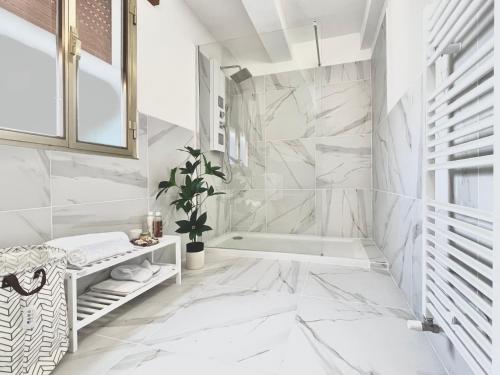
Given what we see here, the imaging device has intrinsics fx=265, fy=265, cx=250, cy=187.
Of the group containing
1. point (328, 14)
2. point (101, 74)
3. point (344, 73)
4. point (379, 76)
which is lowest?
point (101, 74)

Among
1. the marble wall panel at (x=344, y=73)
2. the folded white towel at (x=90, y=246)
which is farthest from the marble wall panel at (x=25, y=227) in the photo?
the marble wall panel at (x=344, y=73)

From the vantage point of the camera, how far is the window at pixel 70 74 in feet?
4.10

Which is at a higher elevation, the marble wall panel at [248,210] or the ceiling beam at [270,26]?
the ceiling beam at [270,26]

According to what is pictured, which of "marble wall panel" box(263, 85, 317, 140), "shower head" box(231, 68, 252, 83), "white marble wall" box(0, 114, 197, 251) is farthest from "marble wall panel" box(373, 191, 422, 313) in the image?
"shower head" box(231, 68, 252, 83)

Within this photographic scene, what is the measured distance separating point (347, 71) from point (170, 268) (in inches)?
108

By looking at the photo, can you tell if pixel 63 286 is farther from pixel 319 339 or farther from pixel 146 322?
pixel 319 339

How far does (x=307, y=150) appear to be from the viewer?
10.00ft

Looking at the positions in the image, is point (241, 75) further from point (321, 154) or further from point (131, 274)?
point (131, 274)

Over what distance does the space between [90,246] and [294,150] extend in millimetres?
2320

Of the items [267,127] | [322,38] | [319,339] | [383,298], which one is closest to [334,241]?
[383,298]

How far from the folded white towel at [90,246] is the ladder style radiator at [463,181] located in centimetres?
144

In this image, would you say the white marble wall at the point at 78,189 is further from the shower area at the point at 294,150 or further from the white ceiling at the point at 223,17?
the white ceiling at the point at 223,17

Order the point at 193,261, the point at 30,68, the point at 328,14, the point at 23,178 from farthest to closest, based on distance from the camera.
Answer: the point at 328,14
the point at 193,261
the point at 30,68
the point at 23,178

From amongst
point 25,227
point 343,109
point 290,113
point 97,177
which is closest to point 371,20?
point 343,109
